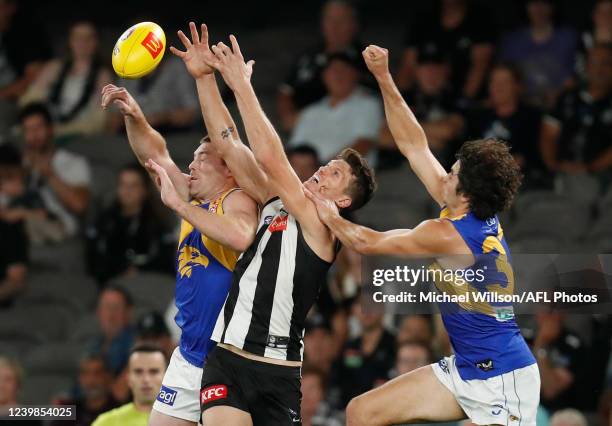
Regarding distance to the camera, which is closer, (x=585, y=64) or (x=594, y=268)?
(x=594, y=268)

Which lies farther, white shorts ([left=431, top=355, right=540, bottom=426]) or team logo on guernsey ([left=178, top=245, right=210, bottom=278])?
team logo on guernsey ([left=178, top=245, right=210, bottom=278])

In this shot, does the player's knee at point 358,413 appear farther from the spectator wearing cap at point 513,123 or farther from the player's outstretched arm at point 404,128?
the spectator wearing cap at point 513,123

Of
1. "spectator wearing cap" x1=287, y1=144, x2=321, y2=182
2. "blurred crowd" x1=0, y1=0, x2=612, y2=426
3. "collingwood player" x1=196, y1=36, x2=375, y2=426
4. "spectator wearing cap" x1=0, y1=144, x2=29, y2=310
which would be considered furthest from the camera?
"spectator wearing cap" x1=0, y1=144, x2=29, y2=310

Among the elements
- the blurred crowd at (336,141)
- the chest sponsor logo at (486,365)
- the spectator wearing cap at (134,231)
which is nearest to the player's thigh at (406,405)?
the chest sponsor logo at (486,365)

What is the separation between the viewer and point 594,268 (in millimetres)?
9281

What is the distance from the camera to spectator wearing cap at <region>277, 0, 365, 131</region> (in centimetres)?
1258

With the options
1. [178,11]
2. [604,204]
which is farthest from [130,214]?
[604,204]

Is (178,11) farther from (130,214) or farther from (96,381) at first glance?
(96,381)

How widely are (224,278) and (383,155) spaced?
5042mm

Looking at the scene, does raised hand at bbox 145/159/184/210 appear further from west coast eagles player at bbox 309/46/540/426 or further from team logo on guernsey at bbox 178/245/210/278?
west coast eagles player at bbox 309/46/540/426

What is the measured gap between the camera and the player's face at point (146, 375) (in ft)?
28.1

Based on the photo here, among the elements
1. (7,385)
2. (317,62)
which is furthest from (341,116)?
(7,385)

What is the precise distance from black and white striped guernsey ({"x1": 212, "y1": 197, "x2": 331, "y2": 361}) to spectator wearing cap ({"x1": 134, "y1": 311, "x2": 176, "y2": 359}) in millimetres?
3442

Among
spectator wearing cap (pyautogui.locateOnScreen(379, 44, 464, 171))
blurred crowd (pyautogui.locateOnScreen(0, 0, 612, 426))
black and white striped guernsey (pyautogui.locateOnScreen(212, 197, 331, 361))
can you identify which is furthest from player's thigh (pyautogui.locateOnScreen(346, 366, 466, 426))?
spectator wearing cap (pyautogui.locateOnScreen(379, 44, 464, 171))
